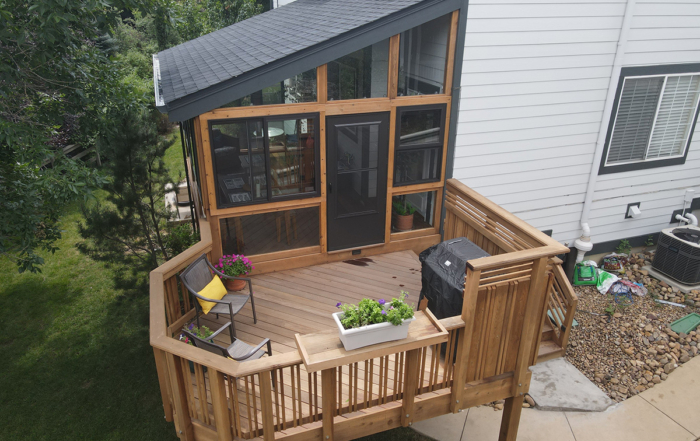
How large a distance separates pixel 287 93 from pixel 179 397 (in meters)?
3.02

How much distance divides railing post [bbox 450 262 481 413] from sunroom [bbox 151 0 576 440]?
0.01 m

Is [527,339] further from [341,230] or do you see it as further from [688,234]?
[688,234]

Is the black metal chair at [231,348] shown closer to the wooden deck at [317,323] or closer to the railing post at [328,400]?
the wooden deck at [317,323]

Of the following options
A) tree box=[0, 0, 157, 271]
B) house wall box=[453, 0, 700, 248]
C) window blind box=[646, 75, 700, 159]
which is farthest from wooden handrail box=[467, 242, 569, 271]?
window blind box=[646, 75, 700, 159]

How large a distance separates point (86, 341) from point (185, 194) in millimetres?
4462

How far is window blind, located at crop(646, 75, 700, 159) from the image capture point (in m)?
7.29

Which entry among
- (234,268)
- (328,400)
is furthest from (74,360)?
(328,400)

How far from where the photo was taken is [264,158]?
5.18 metres

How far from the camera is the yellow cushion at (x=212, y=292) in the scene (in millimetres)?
4559

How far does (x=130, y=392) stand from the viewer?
5.62m

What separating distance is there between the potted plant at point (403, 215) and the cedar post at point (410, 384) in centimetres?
256

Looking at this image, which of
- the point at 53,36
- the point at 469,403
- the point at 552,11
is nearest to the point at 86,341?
the point at 53,36

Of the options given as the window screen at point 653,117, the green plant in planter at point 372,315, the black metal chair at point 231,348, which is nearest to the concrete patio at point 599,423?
the black metal chair at point 231,348

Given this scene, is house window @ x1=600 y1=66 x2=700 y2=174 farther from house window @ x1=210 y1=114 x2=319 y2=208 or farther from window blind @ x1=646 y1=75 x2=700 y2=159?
house window @ x1=210 y1=114 x2=319 y2=208
